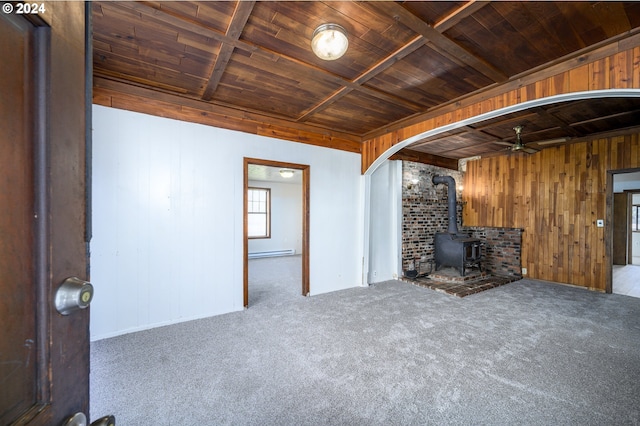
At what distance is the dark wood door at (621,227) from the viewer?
23.1ft

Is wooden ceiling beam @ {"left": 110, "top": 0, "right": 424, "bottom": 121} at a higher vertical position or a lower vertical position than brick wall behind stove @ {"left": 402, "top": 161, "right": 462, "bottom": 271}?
higher

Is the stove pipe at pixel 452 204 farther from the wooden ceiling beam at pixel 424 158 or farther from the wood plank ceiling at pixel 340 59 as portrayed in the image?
the wood plank ceiling at pixel 340 59

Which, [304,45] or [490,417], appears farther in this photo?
[304,45]

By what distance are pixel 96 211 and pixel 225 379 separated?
211cm

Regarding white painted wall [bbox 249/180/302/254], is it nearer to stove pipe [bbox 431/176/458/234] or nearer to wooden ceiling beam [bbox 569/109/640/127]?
stove pipe [bbox 431/176/458/234]

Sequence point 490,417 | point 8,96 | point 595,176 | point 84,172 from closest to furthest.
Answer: point 8,96 → point 84,172 → point 490,417 → point 595,176

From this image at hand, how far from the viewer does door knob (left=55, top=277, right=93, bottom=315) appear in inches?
20.2

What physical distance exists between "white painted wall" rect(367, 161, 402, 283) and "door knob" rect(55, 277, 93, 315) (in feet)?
15.3

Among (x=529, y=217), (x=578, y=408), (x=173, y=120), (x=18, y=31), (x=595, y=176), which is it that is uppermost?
(x=173, y=120)

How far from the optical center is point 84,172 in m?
0.61

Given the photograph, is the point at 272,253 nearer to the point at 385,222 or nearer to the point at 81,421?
the point at 385,222

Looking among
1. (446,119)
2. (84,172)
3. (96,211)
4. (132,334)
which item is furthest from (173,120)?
(446,119)

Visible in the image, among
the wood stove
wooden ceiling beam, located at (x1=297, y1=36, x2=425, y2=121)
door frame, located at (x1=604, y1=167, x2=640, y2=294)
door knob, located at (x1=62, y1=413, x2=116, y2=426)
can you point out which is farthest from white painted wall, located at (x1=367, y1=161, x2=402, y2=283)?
door knob, located at (x1=62, y1=413, x2=116, y2=426)

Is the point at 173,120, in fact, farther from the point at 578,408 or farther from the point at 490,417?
the point at 578,408
